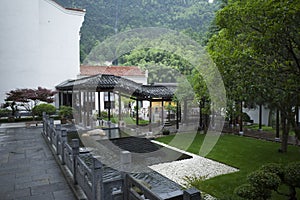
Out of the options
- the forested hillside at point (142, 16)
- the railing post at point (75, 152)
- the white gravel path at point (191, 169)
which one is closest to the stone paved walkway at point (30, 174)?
the railing post at point (75, 152)

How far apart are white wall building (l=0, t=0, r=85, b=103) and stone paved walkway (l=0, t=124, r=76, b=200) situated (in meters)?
10.1

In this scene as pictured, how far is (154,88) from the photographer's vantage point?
516 inches

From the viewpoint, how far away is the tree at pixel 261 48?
4.32m

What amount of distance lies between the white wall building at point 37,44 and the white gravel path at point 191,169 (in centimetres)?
1454

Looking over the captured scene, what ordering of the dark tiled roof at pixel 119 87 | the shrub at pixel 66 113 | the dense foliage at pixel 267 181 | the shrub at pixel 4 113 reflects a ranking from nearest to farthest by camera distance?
the dense foliage at pixel 267 181, the dark tiled roof at pixel 119 87, the shrub at pixel 66 113, the shrub at pixel 4 113

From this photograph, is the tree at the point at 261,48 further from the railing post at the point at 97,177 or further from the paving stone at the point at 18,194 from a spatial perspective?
the paving stone at the point at 18,194

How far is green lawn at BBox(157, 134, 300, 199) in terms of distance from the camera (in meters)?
5.86

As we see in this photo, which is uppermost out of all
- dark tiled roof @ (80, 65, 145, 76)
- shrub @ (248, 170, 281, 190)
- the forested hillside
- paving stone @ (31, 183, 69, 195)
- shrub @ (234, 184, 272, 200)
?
the forested hillside

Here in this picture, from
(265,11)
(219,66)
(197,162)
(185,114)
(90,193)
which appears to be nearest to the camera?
(90,193)

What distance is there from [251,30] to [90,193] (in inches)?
177

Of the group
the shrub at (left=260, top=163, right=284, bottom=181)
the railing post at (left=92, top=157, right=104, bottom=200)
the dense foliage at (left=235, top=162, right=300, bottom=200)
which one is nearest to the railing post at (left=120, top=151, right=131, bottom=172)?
the railing post at (left=92, top=157, right=104, bottom=200)

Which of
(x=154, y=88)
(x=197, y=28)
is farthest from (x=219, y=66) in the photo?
(x=197, y=28)

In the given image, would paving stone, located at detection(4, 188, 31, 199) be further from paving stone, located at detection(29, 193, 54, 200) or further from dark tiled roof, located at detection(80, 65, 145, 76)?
dark tiled roof, located at detection(80, 65, 145, 76)

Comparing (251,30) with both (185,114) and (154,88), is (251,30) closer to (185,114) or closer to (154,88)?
(154,88)
